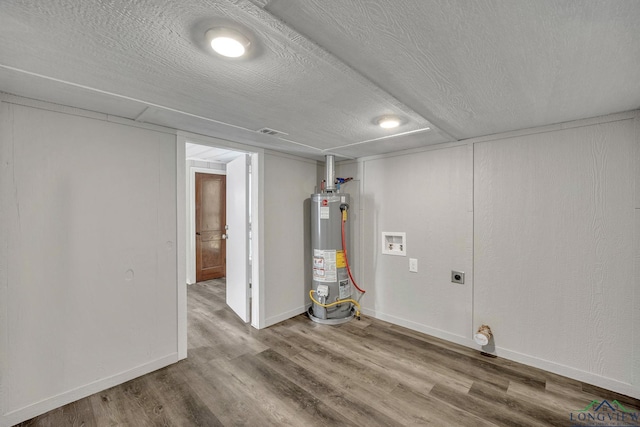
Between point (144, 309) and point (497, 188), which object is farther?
point (497, 188)

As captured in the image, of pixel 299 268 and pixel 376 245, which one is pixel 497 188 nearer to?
pixel 376 245

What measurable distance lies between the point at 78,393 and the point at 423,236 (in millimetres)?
3252

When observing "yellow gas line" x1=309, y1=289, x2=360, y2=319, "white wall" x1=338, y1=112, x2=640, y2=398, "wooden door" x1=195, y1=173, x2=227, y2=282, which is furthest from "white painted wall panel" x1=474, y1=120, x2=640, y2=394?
"wooden door" x1=195, y1=173, x2=227, y2=282

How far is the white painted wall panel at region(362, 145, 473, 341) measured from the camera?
2.69 m

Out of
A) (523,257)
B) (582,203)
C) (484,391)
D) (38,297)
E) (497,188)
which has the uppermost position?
(497,188)

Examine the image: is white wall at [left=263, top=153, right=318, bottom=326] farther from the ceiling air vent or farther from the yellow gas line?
the ceiling air vent

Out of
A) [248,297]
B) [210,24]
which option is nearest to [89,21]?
[210,24]

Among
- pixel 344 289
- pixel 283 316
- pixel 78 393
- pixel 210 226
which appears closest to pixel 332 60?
pixel 344 289

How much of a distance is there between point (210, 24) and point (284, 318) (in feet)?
10.0

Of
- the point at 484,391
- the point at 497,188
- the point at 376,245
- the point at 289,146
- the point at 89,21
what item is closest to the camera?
the point at 89,21

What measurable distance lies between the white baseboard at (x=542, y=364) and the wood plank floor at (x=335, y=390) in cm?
5

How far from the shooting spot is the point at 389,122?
2129 mm

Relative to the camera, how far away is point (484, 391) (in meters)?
1.99

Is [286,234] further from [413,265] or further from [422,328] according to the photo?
[422,328]
